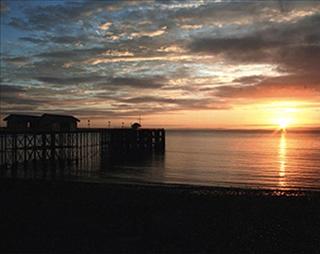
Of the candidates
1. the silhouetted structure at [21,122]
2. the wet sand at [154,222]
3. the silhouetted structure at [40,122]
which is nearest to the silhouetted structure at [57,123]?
the silhouetted structure at [40,122]

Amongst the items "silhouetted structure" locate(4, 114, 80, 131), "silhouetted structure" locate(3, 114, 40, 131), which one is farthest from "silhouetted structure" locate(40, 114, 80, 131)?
"silhouetted structure" locate(3, 114, 40, 131)

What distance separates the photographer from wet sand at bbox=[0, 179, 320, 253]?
1054cm

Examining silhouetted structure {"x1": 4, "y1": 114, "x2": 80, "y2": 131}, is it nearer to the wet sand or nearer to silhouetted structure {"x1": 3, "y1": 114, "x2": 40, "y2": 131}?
silhouetted structure {"x1": 3, "y1": 114, "x2": 40, "y2": 131}

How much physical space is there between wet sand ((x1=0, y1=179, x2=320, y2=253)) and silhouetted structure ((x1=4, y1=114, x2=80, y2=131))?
19.7 m

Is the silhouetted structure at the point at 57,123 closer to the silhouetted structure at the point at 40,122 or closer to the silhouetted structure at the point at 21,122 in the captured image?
the silhouetted structure at the point at 40,122

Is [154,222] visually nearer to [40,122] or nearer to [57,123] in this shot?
[40,122]

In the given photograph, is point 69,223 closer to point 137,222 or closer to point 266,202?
point 137,222

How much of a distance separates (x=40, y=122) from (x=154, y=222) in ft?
99.4

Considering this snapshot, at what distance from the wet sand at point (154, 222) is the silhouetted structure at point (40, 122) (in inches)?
775

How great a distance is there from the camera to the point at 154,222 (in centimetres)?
1329

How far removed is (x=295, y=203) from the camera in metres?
17.9

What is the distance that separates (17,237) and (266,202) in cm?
1180

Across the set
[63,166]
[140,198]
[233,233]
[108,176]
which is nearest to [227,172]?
[108,176]

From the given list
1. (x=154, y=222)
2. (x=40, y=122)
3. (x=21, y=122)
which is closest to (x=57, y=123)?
(x=40, y=122)
